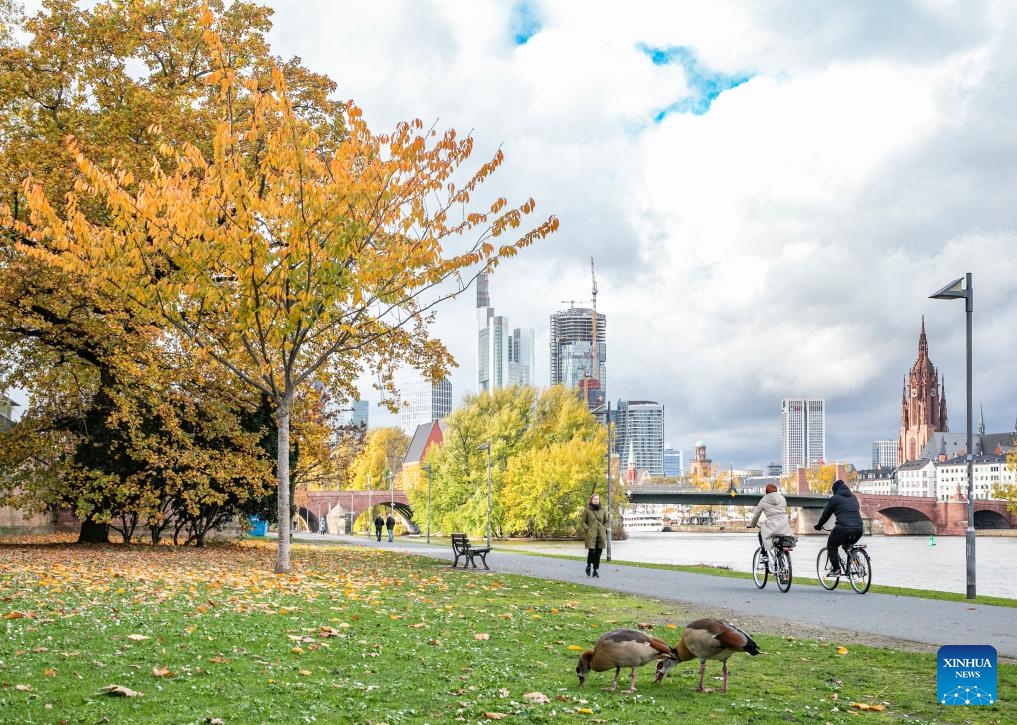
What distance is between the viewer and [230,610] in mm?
11492

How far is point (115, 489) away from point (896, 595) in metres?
19.0

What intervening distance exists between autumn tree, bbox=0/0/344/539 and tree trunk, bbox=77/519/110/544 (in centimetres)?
228

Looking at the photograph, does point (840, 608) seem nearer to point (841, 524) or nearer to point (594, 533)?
point (841, 524)

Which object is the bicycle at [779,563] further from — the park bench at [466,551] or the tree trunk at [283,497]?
the tree trunk at [283,497]

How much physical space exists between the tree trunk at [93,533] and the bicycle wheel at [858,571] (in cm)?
2099

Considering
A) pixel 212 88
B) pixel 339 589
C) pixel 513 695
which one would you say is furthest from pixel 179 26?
pixel 513 695

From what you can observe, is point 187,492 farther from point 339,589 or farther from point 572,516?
point 572,516

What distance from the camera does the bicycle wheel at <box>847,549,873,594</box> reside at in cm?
1738

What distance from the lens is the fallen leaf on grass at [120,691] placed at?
22.0 ft

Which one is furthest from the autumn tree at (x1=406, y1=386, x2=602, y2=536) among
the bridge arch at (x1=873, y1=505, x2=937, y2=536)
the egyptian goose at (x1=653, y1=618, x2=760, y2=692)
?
the bridge arch at (x1=873, y1=505, x2=937, y2=536)

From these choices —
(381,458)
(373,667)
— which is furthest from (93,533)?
(381,458)

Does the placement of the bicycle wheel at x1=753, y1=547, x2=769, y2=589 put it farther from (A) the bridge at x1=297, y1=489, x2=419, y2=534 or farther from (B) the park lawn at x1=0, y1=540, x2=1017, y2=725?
(A) the bridge at x1=297, y1=489, x2=419, y2=534

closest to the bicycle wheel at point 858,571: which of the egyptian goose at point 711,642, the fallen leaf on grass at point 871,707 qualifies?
the fallen leaf on grass at point 871,707

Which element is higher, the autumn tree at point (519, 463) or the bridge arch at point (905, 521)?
the autumn tree at point (519, 463)
